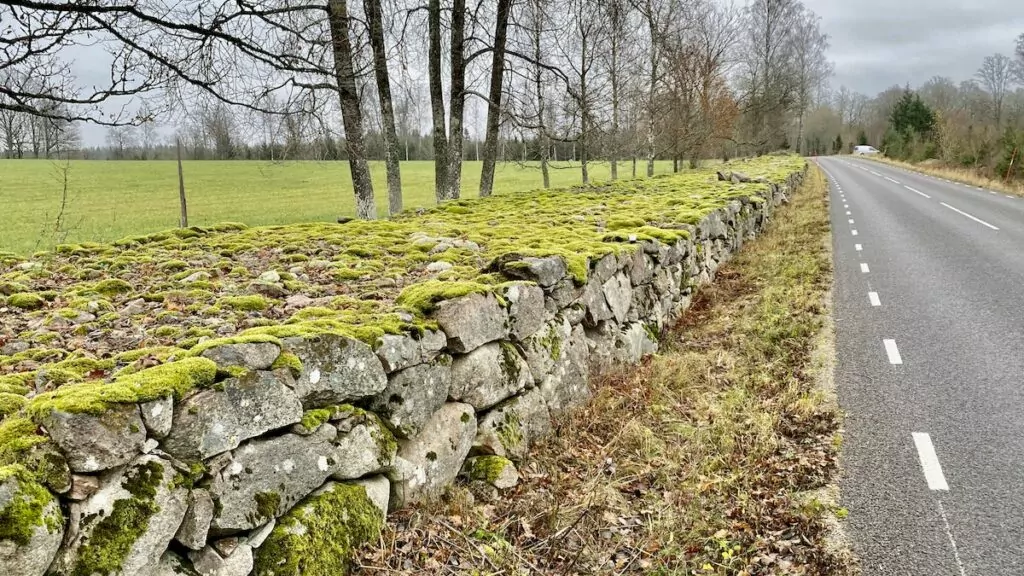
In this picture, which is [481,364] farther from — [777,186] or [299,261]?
[777,186]

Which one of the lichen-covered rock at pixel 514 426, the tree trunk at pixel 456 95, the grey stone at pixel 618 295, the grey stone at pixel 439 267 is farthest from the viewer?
the tree trunk at pixel 456 95

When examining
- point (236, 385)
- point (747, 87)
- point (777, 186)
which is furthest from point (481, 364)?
point (747, 87)

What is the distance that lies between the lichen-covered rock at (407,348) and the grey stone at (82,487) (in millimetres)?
1614

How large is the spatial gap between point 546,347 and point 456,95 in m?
9.71

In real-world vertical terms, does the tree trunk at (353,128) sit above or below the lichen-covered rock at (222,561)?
above

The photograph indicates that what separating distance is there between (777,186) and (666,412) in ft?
54.4

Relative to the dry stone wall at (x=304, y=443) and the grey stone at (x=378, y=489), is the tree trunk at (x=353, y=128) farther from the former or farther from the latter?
the grey stone at (x=378, y=489)

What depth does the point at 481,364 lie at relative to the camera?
4.57 metres

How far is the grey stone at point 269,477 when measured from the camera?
287cm

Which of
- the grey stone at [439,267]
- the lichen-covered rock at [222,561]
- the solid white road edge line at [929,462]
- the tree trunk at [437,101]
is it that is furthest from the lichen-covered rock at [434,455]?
the tree trunk at [437,101]

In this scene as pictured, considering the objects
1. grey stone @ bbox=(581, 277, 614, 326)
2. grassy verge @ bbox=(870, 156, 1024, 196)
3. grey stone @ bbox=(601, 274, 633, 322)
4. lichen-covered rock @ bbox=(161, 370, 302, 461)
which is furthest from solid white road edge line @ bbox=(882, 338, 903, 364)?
grassy verge @ bbox=(870, 156, 1024, 196)

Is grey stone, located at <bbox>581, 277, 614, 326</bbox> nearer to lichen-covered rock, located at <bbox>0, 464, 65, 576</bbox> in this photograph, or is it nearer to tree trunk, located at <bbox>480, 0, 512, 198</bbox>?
lichen-covered rock, located at <bbox>0, 464, 65, 576</bbox>

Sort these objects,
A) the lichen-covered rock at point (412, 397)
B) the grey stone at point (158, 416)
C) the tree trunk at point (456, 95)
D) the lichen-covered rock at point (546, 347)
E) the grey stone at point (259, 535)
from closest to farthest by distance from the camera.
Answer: the grey stone at point (158, 416), the grey stone at point (259, 535), the lichen-covered rock at point (412, 397), the lichen-covered rock at point (546, 347), the tree trunk at point (456, 95)

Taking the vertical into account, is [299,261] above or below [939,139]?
below
